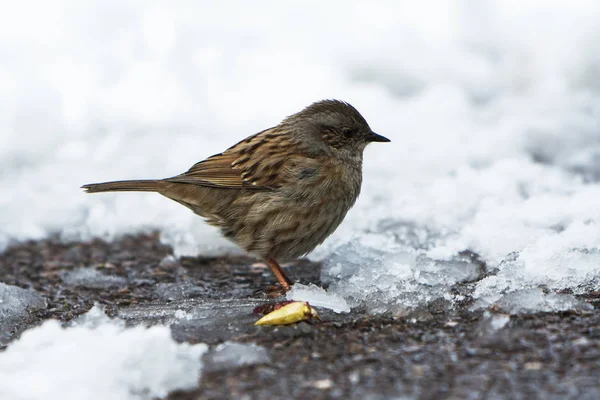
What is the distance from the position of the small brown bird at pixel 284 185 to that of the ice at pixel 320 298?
80 centimetres

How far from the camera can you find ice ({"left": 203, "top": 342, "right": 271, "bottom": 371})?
3518 mm

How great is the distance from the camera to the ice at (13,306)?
463 centimetres

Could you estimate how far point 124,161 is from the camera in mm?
8891

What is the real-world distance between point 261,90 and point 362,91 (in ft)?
4.14

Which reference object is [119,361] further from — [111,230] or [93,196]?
[93,196]

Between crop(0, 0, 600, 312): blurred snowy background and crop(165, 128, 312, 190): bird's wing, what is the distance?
708 millimetres

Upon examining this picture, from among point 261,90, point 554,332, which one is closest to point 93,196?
point 261,90

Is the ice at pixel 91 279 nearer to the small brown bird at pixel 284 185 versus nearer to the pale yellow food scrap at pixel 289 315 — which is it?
the small brown bird at pixel 284 185

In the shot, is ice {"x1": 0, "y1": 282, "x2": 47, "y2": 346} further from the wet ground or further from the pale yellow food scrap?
the pale yellow food scrap

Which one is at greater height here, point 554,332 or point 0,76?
point 0,76

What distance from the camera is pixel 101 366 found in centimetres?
341

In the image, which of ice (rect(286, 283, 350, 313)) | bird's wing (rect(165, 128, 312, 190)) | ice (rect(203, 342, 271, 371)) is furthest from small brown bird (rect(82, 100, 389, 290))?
ice (rect(203, 342, 271, 371))

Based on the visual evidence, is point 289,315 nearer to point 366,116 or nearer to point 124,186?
point 124,186

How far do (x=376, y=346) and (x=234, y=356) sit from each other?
619 millimetres
